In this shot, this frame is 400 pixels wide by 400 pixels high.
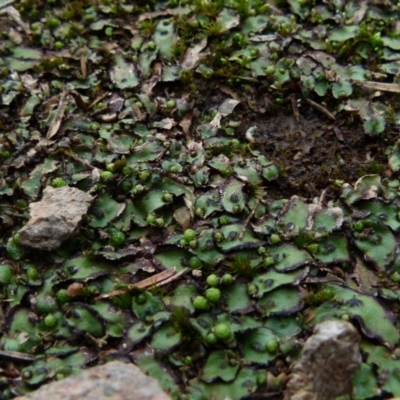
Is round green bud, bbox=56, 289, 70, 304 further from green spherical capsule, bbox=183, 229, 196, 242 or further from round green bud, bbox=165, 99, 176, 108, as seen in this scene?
round green bud, bbox=165, 99, 176, 108

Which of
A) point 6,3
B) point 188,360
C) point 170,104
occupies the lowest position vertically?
point 188,360

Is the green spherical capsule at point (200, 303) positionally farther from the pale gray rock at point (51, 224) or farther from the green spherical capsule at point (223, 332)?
the pale gray rock at point (51, 224)

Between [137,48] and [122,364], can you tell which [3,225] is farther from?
[137,48]

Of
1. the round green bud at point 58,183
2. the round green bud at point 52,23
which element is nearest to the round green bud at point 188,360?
the round green bud at point 58,183

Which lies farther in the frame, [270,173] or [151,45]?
[151,45]

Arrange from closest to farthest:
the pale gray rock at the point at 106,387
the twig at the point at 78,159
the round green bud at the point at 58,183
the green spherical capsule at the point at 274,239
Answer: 1. the pale gray rock at the point at 106,387
2. the green spherical capsule at the point at 274,239
3. the round green bud at the point at 58,183
4. the twig at the point at 78,159

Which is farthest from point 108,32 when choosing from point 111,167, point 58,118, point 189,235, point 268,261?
point 268,261

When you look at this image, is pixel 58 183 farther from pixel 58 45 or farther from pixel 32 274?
pixel 58 45
